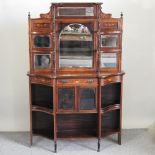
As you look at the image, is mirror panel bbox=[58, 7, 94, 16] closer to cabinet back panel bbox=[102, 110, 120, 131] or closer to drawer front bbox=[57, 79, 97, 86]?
drawer front bbox=[57, 79, 97, 86]

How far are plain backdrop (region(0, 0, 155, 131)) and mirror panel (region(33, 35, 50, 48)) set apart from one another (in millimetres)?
546

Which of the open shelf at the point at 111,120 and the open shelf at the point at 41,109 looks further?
the open shelf at the point at 111,120

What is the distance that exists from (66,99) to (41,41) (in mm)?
707

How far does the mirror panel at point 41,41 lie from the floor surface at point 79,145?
1208 millimetres

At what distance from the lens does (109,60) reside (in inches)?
134

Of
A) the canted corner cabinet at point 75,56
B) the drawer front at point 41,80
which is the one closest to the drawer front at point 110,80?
the canted corner cabinet at point 75,56

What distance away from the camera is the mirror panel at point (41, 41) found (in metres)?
3.30

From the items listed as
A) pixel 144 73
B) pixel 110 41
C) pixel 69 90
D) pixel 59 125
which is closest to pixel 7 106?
pixel 59 125

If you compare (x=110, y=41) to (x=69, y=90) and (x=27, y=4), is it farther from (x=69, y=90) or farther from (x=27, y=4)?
(x=27, y=4)

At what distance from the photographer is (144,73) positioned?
4.00m

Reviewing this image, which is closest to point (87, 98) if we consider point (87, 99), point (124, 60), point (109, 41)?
point (87, 99)

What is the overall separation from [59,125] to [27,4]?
1.58 m

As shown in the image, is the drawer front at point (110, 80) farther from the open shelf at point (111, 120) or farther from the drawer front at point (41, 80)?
the drawer front at point (41, 80)

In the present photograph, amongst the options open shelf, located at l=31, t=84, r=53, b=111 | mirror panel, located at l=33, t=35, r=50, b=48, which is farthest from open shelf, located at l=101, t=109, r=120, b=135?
mirror panel, located at l=33, t=35, r=50, b=48
